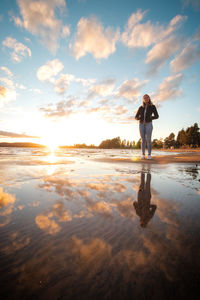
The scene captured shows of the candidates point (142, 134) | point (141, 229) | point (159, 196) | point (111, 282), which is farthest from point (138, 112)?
point (111, 282)

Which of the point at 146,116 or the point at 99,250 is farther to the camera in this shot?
the point at 146,116

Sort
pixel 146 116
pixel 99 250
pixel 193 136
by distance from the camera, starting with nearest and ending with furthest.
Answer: pixel 99 250 → pixel 146 116 → pixel 193 136

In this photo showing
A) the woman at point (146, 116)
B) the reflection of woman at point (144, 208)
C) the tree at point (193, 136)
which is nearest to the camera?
the reflection of woman at point (144, 208)

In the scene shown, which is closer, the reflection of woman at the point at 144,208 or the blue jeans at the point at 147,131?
the reflection of woman at the point at 144,208

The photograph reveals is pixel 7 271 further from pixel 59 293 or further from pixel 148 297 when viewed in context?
pixel 148 297

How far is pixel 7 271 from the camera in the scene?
60 centimetres

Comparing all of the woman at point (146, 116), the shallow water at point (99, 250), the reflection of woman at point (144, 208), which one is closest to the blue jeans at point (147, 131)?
the woman at point (146, 116)

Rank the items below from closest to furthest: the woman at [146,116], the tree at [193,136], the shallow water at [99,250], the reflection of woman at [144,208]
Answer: the shallow water at [99,250]
the reflection of woman at [144,208]
the woman at [146,116]
the tree at [193,136]

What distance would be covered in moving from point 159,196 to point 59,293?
1.39m

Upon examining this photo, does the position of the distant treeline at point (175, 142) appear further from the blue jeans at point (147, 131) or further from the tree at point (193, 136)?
the blue jeans at point (147, 131)

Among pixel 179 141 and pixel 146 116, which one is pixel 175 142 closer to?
pixel 179 141

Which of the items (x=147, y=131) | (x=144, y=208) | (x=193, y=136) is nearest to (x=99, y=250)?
(x=144, y=208)

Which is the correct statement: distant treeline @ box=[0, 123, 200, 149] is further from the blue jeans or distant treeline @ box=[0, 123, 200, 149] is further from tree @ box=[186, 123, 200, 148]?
the blue jeans

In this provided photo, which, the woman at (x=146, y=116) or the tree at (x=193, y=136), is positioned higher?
the tree at (x=193, y=136)
